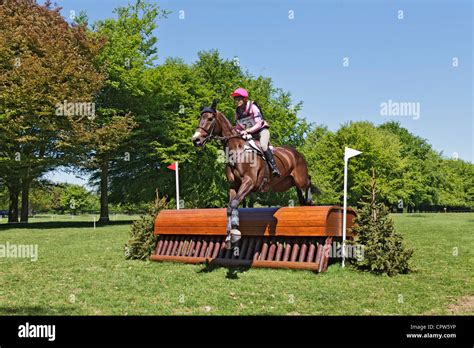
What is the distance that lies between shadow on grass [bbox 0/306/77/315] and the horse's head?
12.2 feet

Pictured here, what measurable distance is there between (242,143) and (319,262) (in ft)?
9.59

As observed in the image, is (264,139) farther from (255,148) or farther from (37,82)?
(37,82)

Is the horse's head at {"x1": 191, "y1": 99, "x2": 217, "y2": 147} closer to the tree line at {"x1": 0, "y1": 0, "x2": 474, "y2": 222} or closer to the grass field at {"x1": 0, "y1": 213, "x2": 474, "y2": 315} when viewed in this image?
the grass field at {"x1": 0, "y1": 213, "x2": 474, "y2": 315}

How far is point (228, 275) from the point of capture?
8.70 meters

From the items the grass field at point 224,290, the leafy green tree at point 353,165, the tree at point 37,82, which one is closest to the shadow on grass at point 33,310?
the grass field at point 224,290

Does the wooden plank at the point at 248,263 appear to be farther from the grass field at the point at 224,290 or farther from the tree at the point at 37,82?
the tree at the point at 37,82

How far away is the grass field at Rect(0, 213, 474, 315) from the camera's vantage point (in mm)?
6332

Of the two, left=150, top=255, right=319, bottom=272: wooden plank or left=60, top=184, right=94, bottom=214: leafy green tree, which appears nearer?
left=150, top=255, right=319, bottom=272: wooden plank

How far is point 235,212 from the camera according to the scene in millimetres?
8328

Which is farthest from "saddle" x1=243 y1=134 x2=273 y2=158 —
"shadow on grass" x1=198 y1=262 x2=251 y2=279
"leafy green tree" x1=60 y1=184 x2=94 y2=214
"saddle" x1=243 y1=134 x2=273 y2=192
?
"leafy green tree" x1=60 y1=184 x2=94 y2=214

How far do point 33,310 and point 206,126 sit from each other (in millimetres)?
4415

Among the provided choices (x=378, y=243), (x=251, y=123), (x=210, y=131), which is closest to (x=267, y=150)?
(x=251, y=123)
